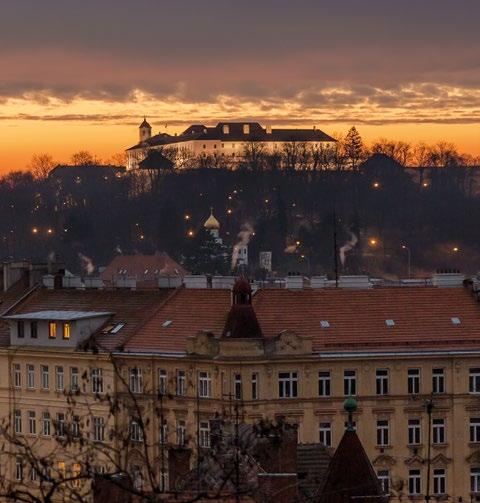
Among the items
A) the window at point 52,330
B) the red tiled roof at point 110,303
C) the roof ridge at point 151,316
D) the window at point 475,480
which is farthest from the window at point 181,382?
the window at point 475,480

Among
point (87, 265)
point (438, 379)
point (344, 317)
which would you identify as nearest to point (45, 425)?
point (344, 317)

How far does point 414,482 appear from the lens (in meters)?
60.6

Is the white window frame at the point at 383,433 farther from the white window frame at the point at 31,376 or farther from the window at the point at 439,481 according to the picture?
the white window frame at the point at 31,376

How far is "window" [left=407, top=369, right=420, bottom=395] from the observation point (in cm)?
6269

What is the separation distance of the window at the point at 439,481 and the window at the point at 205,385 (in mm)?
6496

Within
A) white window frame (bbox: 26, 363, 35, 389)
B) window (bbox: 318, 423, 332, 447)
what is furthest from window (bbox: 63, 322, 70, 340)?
window (bbox: 318, 423, 332, 447)

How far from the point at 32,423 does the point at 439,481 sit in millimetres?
13394

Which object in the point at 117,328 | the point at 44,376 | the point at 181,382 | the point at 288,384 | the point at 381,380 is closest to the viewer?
the point at 288,384

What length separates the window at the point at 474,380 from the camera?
62781 mm

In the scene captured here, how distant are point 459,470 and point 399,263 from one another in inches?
5424

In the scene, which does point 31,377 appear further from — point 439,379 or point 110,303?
point 439,379

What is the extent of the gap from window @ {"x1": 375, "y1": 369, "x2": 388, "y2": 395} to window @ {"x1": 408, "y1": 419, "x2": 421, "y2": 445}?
112 centimetres

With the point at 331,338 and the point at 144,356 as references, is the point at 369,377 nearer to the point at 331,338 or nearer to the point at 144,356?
the point at 331,338

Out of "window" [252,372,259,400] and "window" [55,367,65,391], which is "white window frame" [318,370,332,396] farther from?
"window" [55,367,65,391]
